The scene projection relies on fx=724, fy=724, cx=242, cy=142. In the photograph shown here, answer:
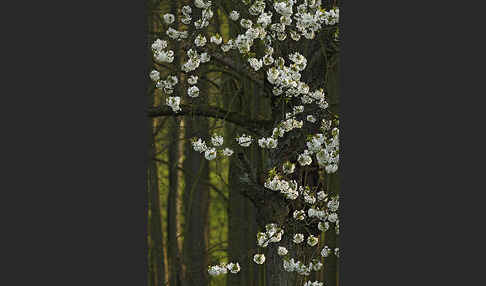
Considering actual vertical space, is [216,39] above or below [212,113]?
above

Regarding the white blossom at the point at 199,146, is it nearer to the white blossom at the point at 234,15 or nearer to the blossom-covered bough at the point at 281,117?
the blossom-covered bough at the point at 281,117

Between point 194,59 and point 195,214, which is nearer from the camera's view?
point 194,59

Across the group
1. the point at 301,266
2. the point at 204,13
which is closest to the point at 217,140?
the point at 204,13

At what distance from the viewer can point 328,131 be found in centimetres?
373

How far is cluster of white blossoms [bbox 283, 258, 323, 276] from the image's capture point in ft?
12.2

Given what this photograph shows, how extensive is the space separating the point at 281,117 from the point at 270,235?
0.60 meters

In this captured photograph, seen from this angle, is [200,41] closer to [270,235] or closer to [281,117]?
[281,117]

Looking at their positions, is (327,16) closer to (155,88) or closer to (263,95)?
(263,95)

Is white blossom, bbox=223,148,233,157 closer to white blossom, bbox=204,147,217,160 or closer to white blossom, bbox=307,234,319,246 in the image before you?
white blossom, bbox=204,147,217,160

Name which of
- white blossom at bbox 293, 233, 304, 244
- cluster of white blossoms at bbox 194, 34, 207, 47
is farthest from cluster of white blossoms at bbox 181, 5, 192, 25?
white blossom at bbox 293, 233, 304, 244

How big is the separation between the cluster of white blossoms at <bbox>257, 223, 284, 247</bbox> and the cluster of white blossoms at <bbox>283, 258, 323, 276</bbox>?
0.49 feet

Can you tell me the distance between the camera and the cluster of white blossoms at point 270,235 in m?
3.63

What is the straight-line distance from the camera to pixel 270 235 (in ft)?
12.0

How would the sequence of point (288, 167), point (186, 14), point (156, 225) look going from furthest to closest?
point (156, 225), point (186, 14), point (288, 167)
